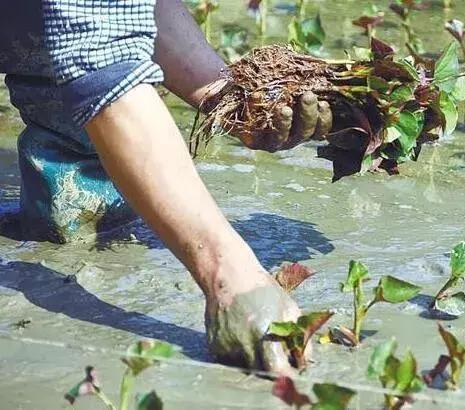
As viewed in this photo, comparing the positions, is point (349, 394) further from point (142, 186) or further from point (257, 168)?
point (257, 168)

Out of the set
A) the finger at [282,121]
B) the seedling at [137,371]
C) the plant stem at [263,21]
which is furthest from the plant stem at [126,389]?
the plant stem at [263,21]

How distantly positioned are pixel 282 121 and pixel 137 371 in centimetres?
93

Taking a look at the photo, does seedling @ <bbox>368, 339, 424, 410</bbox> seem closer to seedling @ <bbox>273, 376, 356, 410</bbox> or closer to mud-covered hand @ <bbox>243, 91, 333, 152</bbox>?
seedling @ <bbox>273, 376, 356, 410</bbox>

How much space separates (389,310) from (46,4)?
874 mm

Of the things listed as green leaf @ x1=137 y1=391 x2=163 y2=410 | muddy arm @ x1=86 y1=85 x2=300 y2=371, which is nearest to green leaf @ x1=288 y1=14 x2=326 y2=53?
muddy arm @ x1=86 y1=85 x2=300 y2=371

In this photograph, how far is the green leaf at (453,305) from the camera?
2414 millimetres

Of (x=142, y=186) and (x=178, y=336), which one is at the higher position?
(x=142, y=186)

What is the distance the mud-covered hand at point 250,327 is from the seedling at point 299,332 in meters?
0.02

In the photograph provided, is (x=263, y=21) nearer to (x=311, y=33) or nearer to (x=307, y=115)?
(x=311, y=33)

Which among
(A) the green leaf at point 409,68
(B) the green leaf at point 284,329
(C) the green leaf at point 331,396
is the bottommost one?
(B) the green leaf at point 284,329

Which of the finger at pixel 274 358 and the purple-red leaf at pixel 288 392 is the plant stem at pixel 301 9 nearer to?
the finger at pixel 274 358

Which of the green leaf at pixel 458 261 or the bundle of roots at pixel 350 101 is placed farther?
the bundle of roots at pixel 350 101

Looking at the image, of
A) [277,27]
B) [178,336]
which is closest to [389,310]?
[178,336]

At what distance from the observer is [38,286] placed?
2.60 meters
